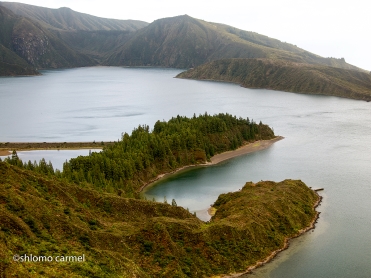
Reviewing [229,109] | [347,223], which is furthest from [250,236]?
[229,109]

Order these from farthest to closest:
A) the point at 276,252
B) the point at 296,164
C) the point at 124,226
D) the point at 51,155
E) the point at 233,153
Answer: the point at 51,155 → the point at 233,153 → the point at 296,164 → the point at 276,252 → the point at 124,226

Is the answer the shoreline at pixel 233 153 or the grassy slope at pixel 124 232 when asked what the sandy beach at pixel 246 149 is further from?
the grassy slope at pixel 124 232

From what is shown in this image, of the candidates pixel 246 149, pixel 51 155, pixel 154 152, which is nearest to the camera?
pixel 154 152

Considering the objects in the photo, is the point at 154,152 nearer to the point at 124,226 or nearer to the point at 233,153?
the point at 233,153

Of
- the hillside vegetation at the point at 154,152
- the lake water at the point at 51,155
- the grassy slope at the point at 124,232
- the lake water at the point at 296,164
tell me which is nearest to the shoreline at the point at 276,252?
the grassy slope at the point at 124,232

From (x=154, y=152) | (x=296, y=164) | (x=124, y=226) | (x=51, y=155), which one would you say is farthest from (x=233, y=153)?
(x=124, y=226)

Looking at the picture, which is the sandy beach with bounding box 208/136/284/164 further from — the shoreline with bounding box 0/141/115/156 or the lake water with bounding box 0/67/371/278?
the shoreline with bounding box 0/141/115/156

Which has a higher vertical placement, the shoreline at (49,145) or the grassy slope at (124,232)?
the grassy slope at (124,232)
